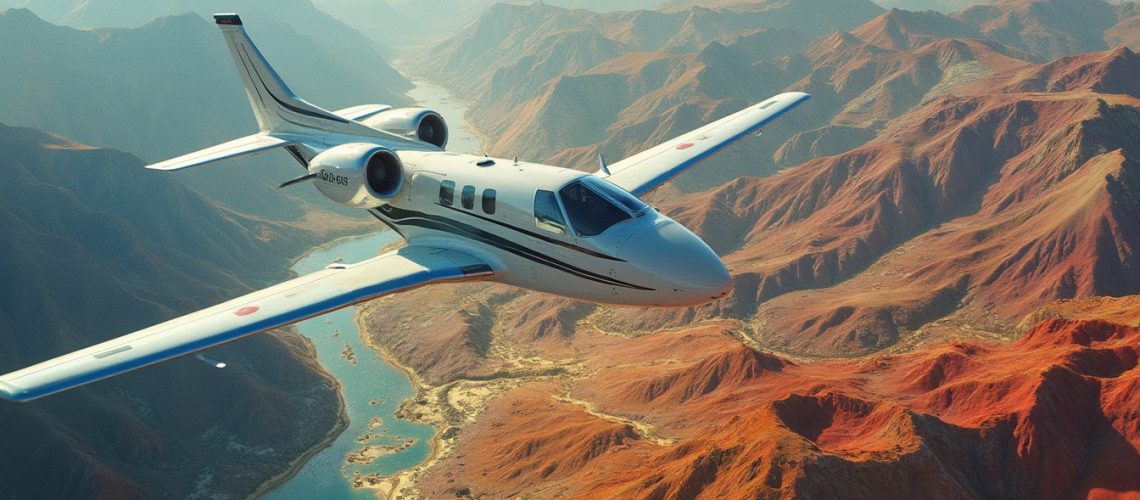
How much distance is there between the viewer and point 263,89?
4278 centimetres

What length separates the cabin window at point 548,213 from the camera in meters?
26.6

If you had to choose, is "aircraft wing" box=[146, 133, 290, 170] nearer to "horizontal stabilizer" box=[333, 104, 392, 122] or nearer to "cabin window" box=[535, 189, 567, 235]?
"horizontal stabilizer" box=[333, 104, 392, 122]

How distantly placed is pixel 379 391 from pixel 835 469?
52718 millimetres

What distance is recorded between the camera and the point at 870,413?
48.1 m

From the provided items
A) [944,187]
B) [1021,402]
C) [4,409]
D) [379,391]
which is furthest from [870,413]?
[944,187]

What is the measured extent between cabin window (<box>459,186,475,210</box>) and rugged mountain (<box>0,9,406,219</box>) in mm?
123805

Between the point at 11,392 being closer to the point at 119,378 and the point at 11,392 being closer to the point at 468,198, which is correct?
the point at 468,198

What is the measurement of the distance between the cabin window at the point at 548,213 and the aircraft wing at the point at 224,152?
689 inches

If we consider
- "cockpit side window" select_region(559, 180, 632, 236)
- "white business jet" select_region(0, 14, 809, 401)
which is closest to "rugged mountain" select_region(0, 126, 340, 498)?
"white business jet" select_region(0, 14, 809, 401)

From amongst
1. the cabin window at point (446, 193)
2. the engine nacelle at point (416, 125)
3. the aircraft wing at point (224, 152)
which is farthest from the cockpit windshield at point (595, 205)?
the aircraft wing at point (224, 152)

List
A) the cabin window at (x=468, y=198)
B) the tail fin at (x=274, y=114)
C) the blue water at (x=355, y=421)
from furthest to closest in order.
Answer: the blue water at (x=355, y=421) → the tail fin at (x=274, y=114) → the cabin window at (x=468, y=198)

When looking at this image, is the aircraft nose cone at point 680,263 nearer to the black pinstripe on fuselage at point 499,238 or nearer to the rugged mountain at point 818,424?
the black pinstripe on fuselage at point 499,238

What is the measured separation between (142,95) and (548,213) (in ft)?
530

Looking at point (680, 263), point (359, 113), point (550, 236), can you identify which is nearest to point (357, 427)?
point (359, 113)
